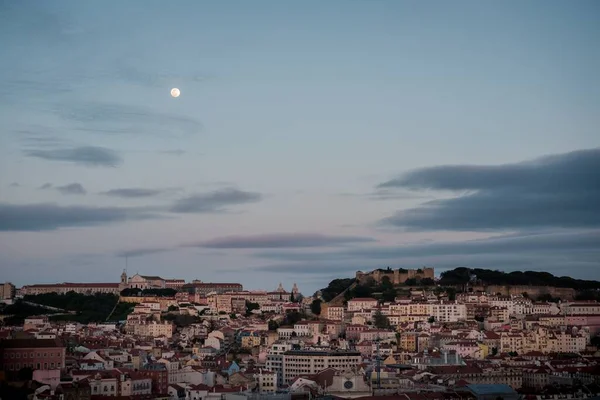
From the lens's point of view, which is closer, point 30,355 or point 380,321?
point 30,355

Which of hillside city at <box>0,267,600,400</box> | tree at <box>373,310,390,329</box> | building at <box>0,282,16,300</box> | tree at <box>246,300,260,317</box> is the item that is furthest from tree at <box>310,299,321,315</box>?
building at <box>0,282,16,300</box>

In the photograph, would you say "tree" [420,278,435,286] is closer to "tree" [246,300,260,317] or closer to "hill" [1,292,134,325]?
"tree" [246,300,260,317]

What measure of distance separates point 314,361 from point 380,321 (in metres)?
17.4

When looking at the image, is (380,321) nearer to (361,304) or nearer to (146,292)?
(361,304)

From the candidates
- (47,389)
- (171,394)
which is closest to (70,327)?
(171,394)

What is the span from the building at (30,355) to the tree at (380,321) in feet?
92.5

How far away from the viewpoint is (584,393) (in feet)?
131

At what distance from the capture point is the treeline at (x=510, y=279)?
73438 mm

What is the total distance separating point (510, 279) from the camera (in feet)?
242

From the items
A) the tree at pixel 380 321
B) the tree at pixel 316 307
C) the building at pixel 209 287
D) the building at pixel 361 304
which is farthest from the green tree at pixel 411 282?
the building at pixel 209 287

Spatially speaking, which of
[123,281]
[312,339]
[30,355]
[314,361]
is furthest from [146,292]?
[30,355]

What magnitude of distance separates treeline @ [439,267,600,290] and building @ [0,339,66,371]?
41.0 m

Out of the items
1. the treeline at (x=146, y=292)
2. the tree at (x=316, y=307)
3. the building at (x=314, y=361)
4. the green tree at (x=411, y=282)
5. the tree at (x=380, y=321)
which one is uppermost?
the green tree at (x=411, y=282)

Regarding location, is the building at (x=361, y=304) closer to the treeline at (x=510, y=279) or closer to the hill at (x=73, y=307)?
the treeline at (x=510, y=279)
